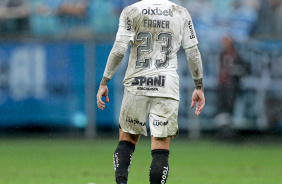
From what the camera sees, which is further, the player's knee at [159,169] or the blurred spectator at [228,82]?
the blurred spectator at [228,82]

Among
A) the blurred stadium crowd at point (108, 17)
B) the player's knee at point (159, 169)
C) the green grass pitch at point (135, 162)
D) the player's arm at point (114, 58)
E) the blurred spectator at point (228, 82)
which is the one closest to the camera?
the player's knee at point (159, 169)

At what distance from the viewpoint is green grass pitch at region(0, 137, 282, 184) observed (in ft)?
33.9

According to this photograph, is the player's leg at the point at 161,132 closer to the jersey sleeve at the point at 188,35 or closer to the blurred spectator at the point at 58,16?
the jersey sleeve at the point at 188,35

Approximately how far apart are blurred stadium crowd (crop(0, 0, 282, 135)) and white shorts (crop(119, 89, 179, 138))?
366 inches

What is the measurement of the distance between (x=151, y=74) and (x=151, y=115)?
1.30 ft

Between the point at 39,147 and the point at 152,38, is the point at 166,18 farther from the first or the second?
the point at 39,147

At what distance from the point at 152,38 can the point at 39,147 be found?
8847 millimetres

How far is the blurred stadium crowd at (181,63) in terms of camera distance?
54.2ft

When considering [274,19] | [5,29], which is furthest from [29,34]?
[274,19]

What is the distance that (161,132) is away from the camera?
23.0ft

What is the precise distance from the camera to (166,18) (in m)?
7.06

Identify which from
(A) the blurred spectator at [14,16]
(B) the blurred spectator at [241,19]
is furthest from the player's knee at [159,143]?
(A) the blurred spectator at [14,16]

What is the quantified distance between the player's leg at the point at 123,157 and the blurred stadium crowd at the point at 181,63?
30.3 ft

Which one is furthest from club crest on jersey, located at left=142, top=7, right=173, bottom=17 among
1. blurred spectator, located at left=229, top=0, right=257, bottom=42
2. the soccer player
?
blurred spectator, located at left=229, top=0, right=257, bottom=42
